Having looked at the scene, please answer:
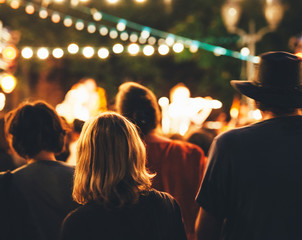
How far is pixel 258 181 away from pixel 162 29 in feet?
80.3

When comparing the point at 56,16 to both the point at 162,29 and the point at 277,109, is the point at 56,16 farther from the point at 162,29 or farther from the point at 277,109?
the point at 277,109

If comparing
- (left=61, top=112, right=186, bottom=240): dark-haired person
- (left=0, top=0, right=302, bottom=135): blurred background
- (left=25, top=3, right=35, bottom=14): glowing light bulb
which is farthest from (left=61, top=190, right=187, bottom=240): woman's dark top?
(left=0, top=0, right=302, bottom=135): blurred background

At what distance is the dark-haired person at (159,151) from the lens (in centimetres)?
363

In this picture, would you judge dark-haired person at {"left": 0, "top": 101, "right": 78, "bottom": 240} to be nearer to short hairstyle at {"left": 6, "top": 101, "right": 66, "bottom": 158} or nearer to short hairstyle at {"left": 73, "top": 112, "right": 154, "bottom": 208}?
short hairstyle at {"left": 6, "top": 101, "right": 66, "bottom": 158}

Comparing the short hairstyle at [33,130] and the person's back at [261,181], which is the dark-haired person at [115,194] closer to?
the person's back at [261,181]

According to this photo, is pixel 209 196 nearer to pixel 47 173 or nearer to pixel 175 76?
pixel 47 173

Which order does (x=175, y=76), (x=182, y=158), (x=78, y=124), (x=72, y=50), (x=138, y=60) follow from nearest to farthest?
(x=182, y=158)
(x=78, y=124)
(x=72, y=50)
(x=138, y=60)
(x=175, y=76)

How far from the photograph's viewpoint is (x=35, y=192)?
2824 mm

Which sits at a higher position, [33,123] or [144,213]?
[33,123]

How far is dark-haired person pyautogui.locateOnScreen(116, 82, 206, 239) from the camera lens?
11.9 feet

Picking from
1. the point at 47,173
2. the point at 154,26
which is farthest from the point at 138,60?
the point at 47,173

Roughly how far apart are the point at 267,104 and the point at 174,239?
3.17 feet

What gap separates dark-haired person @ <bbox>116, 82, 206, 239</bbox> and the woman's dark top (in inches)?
52.1

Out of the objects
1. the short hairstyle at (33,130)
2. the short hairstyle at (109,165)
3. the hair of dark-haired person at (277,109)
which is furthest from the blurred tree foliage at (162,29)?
the short hairstyle at (109,165)
